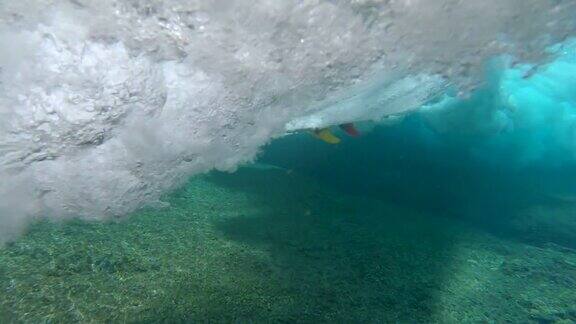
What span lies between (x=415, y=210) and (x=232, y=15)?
26.7ft

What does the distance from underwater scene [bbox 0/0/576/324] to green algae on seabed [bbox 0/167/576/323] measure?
29 millimetres

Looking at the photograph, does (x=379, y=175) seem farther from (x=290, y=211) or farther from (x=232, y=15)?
(x=232, y=15)

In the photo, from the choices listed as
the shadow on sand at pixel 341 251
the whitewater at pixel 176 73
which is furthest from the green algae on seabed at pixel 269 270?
the whitewater at pixel 176 73

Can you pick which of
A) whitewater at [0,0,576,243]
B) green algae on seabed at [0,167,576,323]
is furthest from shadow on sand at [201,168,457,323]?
whitewater at [0,0,576,243]

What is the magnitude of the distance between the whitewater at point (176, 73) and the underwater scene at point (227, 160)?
0.05ft

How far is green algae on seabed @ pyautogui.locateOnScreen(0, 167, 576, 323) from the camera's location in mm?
3680

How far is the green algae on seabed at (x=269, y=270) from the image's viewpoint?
368 centimetres

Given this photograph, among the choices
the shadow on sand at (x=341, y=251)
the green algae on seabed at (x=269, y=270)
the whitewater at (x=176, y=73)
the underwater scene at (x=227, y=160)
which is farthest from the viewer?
the shadow on sand at (x=341, y=251)

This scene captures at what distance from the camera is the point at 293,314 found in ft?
12.6

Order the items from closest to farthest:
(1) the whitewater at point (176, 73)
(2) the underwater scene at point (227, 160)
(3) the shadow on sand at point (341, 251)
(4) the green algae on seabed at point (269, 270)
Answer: (1) the whitewater at point (176, 73)
(2) the underwater scene at point (227, 160)
(4) the green algae on seabed at point (269, 270)
(3) the shadow on sand at point (341, 251)

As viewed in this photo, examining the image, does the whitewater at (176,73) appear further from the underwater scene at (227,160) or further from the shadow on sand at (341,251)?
the shadow on sand at (341,251)

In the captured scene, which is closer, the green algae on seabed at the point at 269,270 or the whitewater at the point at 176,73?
the whitewater at the point at 176,73

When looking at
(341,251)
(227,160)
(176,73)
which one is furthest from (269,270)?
(176,73)

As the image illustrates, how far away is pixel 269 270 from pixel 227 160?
1.63 m
